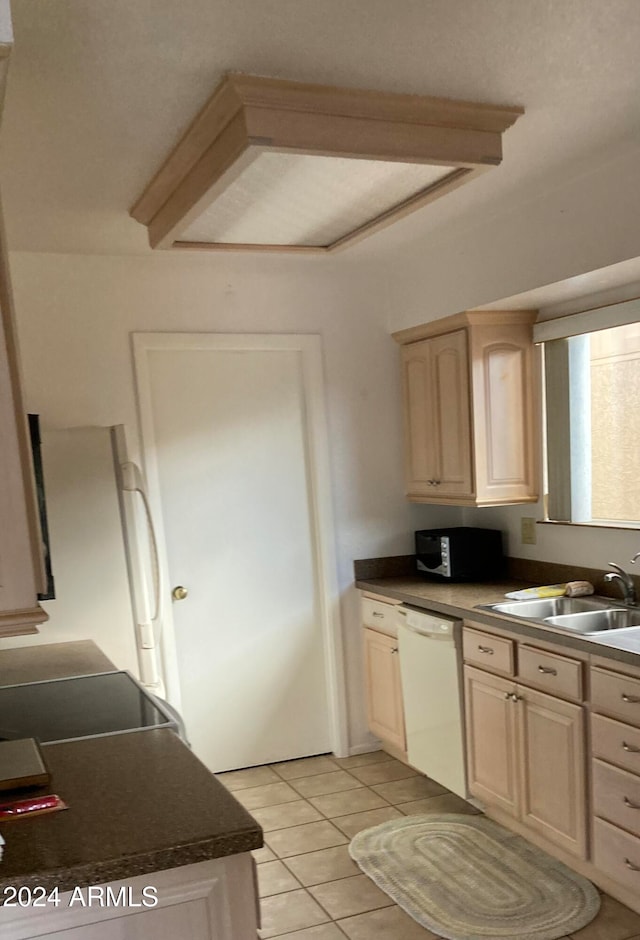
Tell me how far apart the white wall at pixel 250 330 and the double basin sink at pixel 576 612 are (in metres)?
1.04

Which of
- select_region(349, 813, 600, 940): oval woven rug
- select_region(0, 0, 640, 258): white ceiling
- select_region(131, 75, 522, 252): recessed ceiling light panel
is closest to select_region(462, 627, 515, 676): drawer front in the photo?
select_region(349, 813, 600, 940): oval woven rug

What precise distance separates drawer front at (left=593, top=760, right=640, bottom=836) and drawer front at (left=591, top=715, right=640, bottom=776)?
0.09ft

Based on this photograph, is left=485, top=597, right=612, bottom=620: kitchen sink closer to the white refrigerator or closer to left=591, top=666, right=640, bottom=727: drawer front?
left=591, top=666, right=640, bottom=727: drawer front

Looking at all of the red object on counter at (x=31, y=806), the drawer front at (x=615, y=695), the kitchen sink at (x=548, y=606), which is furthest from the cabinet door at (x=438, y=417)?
the red object on counter at (x=31, y=806)

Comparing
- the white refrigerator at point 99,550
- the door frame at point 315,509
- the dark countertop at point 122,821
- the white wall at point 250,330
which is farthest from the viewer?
the door frame at point 315,509

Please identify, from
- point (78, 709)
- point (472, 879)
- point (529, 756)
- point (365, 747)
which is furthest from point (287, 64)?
point (365, 747)

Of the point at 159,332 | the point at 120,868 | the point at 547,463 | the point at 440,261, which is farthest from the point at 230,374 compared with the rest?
the point at 120,868

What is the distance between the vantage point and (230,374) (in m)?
3.80

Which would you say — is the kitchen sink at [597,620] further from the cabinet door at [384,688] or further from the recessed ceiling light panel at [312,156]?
the recessed ceiling light panel at [312,156]

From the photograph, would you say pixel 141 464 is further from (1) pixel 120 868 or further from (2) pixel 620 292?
(1) pixel 120 868

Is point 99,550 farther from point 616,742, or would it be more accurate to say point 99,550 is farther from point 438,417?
point 616,742

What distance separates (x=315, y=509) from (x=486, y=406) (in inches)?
39.8

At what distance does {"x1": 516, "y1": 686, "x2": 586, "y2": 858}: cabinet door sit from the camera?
102 inches

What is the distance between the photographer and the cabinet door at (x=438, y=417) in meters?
3.54
